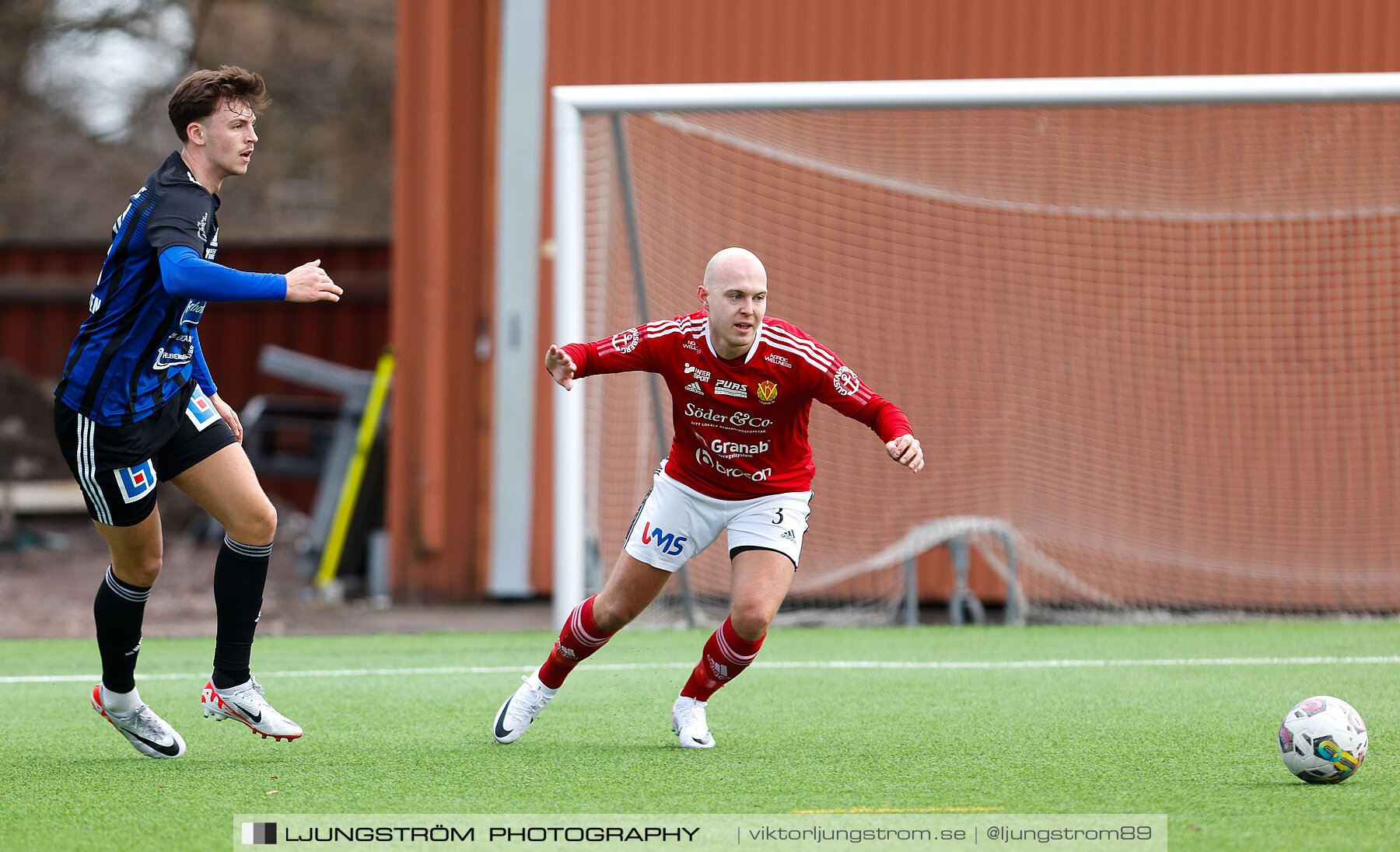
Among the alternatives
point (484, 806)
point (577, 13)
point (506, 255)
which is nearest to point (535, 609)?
point (506, 255)

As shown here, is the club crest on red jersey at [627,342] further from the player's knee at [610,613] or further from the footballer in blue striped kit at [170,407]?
the footballer in blue striped kit at [170,407]

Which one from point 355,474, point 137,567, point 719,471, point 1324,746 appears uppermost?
point 719,471

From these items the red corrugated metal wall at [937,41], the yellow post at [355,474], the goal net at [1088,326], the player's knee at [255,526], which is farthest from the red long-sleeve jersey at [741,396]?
the yellow post at [355,474]

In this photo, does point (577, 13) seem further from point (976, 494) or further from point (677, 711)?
point (677, 711)

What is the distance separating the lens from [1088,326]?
9.62m

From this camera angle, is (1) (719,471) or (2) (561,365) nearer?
(2) (561,365)

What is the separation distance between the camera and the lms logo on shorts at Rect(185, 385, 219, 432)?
422 centimetres

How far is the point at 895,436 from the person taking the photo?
13.9 ft

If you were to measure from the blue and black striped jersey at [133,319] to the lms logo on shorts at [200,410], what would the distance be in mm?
143

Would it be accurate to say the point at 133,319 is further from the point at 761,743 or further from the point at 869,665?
the point at 869,665

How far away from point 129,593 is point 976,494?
6410mm

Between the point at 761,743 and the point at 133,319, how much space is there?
2.34 metres

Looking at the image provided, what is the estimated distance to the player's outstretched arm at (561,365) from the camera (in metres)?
4.36

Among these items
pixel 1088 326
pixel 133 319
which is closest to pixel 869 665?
pixel 133 319
